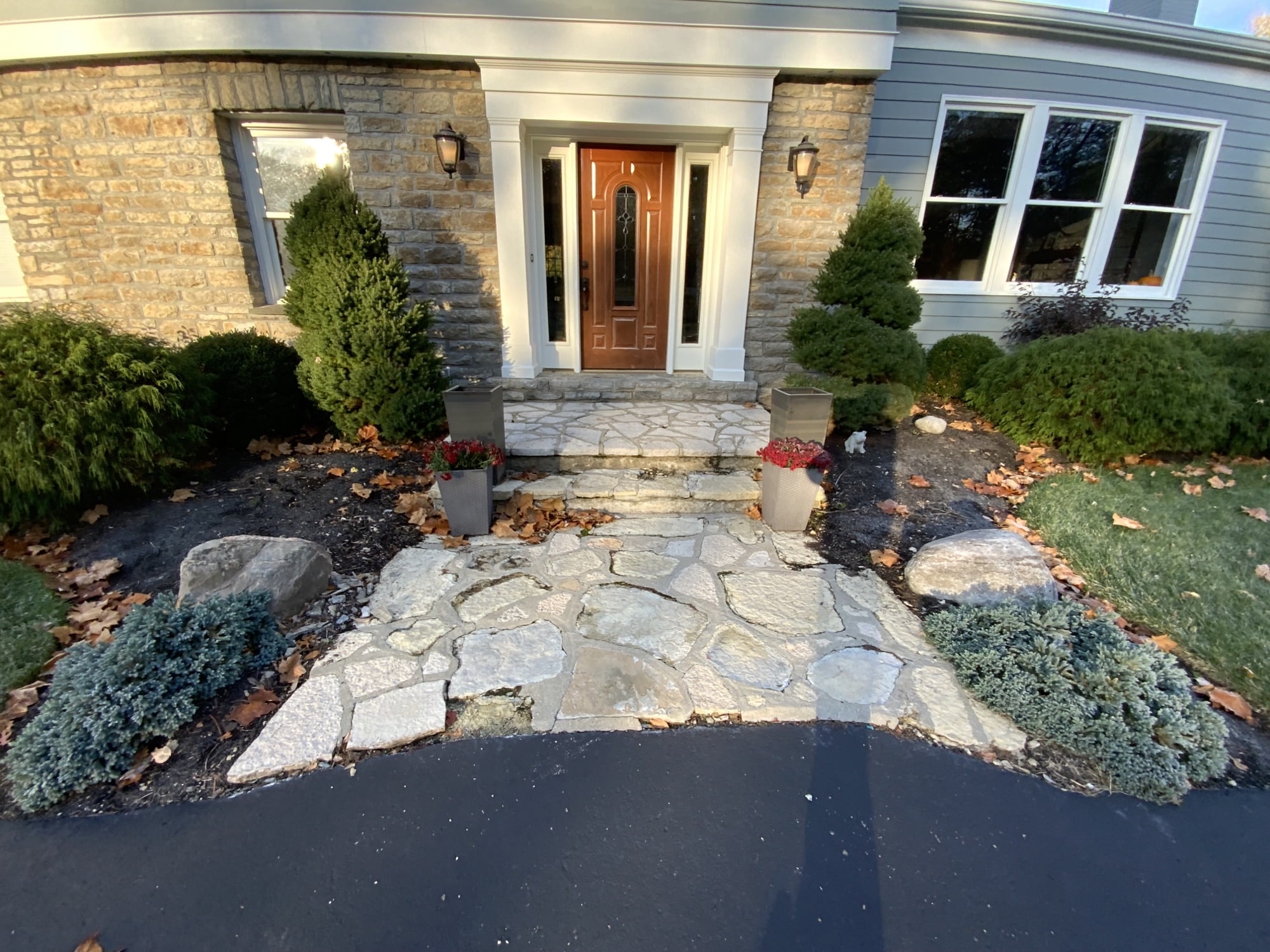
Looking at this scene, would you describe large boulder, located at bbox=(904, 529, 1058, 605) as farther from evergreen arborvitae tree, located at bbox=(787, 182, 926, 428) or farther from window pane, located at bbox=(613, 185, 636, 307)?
window pane, located at bbox=(613, 185, 636, 307)

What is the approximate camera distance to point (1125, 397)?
3953mm

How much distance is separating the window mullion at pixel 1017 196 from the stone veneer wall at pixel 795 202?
2319 millimetres

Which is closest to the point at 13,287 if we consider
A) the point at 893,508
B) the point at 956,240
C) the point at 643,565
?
the point at 643,565

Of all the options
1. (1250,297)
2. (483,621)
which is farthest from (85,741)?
(1250,297)

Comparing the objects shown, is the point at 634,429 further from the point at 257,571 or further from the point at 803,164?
the point at 803,164

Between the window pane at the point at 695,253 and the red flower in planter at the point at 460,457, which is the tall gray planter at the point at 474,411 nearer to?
the red flower in planter at the point at 460,457

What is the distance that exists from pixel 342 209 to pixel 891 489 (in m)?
4.39

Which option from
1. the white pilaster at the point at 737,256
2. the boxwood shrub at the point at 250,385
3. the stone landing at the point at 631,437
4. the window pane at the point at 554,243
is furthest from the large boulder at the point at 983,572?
the boxwood shrub at the point at 250,385

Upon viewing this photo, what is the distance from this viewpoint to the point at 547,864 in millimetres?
1429

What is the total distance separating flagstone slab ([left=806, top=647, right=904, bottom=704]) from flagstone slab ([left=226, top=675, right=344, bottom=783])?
1.77 m

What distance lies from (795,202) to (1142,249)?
512 centimetres

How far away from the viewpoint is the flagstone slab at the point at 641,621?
226 cm

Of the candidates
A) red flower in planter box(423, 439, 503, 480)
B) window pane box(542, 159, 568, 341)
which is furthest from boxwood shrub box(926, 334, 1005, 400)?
red flower in planter box(423, 439, 503, 480)

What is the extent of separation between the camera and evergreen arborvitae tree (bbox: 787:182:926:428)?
421 centimetres
